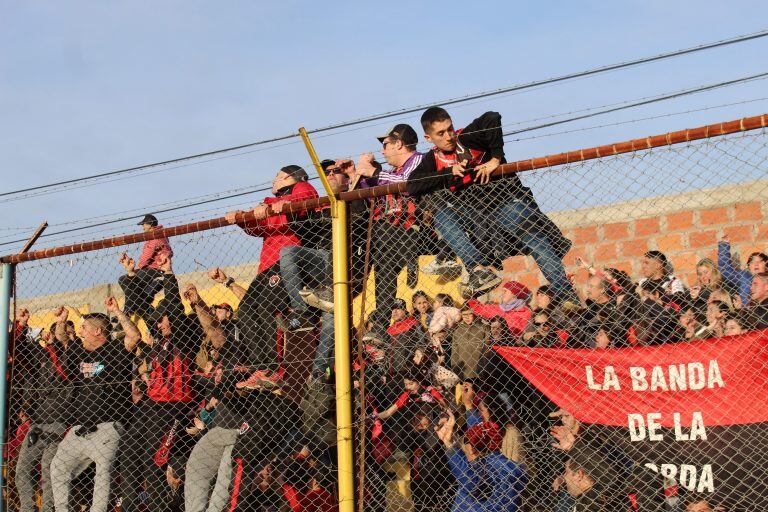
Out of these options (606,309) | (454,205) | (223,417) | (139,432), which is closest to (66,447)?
(139,432)

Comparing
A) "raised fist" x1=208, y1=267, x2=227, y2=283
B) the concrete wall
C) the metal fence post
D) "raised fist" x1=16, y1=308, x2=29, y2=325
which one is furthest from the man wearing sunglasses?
"raised fist" x1=16, y1=308, x2=29, y2=325

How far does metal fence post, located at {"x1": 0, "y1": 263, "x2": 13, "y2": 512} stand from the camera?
286 inches

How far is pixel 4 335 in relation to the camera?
743cm

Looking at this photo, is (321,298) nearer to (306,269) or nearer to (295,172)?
(306,269)

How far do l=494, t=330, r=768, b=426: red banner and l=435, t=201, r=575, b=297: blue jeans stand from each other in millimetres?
637

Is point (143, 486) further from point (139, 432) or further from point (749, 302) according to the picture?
point (749, 302)

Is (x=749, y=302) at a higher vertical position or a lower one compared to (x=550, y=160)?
lower

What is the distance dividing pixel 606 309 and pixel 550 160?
988mm

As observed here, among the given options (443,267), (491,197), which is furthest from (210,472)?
(491,197)

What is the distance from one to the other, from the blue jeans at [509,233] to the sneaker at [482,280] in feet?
0.18

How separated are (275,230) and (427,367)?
136cm

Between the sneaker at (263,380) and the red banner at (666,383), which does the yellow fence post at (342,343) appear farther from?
the red banner at (666,383)

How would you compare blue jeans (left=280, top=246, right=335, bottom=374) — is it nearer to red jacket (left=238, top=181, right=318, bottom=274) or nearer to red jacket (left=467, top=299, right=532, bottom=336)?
red jacket (left=238, top=181, right=318, bottom=274)

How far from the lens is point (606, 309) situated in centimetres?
586
